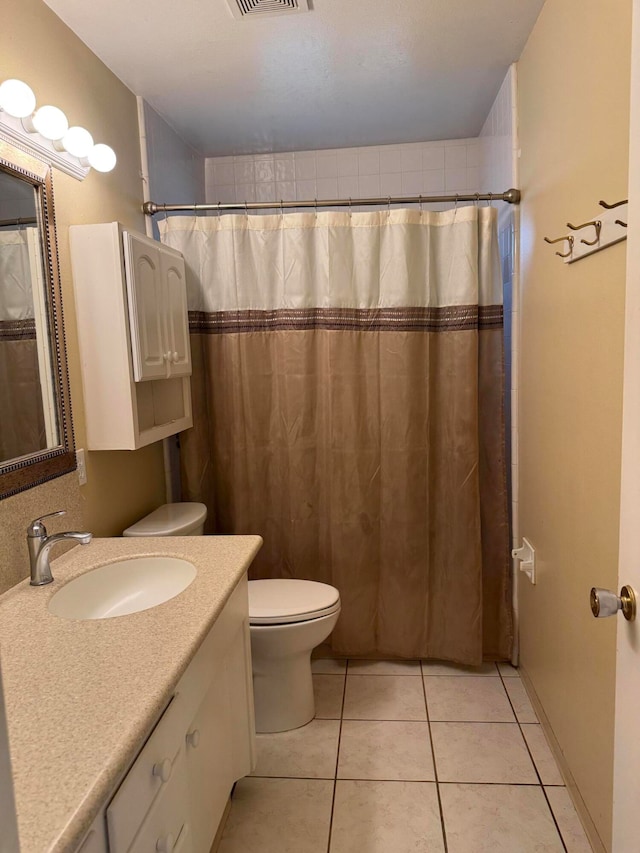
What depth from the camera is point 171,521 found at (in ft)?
7.21

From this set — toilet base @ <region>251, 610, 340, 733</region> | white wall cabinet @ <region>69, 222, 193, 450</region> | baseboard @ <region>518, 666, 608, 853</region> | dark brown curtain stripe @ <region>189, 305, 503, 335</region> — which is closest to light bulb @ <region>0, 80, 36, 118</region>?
white wall cabinet @ <region>69, 222, 193, 450</region>

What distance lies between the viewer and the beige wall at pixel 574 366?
1.37m

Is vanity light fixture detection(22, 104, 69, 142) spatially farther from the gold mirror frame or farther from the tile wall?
the tile wall

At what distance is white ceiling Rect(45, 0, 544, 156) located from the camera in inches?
72.2

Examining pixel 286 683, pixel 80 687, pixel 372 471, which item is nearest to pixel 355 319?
pixel 372 471

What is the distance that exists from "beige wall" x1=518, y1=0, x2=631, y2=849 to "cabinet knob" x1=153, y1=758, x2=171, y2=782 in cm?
102

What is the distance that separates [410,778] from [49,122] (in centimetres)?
221

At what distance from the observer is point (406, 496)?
2426 mm

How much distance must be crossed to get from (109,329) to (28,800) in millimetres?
1376

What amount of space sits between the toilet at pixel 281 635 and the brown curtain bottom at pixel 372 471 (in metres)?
0.30

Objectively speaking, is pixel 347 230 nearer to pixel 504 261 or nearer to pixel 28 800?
pixel 504 261

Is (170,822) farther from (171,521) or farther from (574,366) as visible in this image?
(574,366)

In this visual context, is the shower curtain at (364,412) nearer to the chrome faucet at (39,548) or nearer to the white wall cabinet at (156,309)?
the white wall cabinet at (156,309)

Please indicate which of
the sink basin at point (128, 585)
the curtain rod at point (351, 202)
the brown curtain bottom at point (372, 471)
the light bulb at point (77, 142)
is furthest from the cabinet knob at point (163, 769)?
the curtain rod at point (351, 202)
